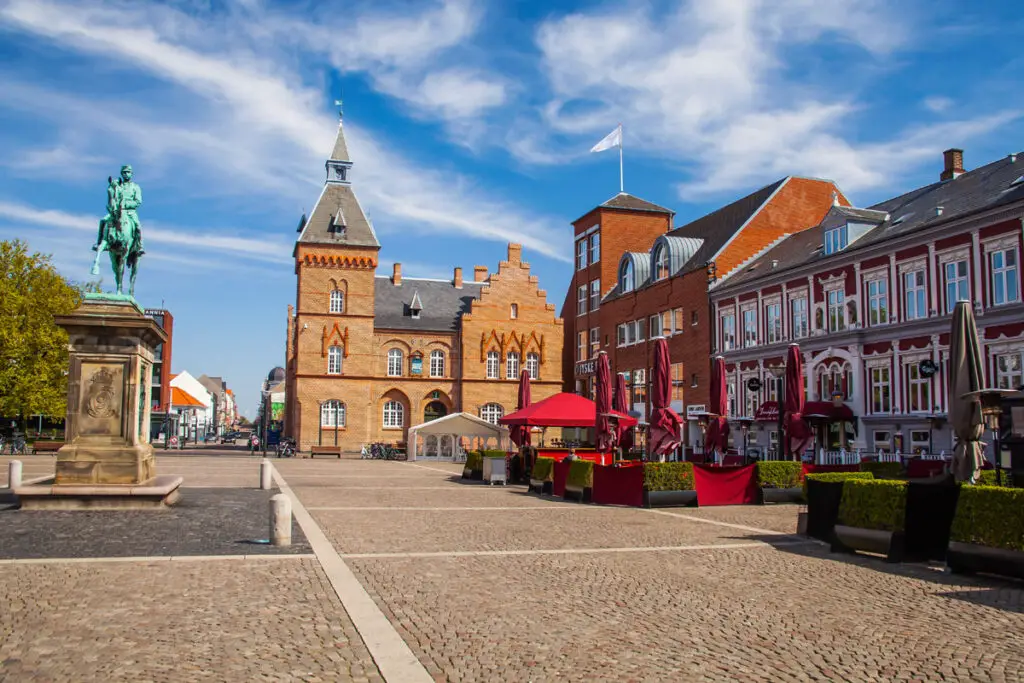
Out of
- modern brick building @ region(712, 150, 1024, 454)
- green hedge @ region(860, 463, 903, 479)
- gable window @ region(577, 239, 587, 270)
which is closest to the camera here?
green hedge @ region(860, 463, 903, 479)

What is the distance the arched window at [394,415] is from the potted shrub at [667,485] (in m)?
44.7

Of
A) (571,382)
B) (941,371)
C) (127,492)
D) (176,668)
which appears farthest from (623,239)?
(176,668)

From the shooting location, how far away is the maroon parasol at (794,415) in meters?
23.9

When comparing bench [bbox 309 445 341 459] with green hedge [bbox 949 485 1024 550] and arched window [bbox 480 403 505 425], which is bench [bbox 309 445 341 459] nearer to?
arched window [bbox 480 403 505 425]

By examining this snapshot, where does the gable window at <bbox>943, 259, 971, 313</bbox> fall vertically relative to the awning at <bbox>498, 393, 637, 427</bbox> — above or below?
above

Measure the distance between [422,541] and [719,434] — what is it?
582 inches

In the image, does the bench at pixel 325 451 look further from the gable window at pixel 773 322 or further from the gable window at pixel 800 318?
the gable window at pixel 800 318

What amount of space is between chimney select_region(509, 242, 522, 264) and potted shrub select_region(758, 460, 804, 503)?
45190 millimetres

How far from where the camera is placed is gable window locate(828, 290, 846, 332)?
3445 cm

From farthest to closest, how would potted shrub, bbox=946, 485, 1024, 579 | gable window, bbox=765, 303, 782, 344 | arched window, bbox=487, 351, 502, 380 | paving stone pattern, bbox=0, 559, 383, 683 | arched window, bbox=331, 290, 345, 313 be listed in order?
arched window, bbox=487, 351, 502, 380 < arched window, bbox=331, 290, 345, 313 < gable window, bbox=765, 303, 782, 344 < potted shrub, bbox=946, 485, 1024, 579 < paving stone pattern, bbox=0, 559, 383, 683

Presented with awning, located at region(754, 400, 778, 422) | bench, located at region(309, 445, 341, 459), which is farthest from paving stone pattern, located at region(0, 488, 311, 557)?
bench, located at region(309, 445, 341, 459)

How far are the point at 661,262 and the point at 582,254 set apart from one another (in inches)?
397

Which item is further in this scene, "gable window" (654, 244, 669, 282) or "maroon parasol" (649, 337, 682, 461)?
"gable window" (654, 244, 669, 282)

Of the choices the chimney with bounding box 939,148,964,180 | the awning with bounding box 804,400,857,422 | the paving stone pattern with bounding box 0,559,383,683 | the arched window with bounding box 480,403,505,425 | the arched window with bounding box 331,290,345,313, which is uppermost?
the chimney with bounding box 939,148,964,180
